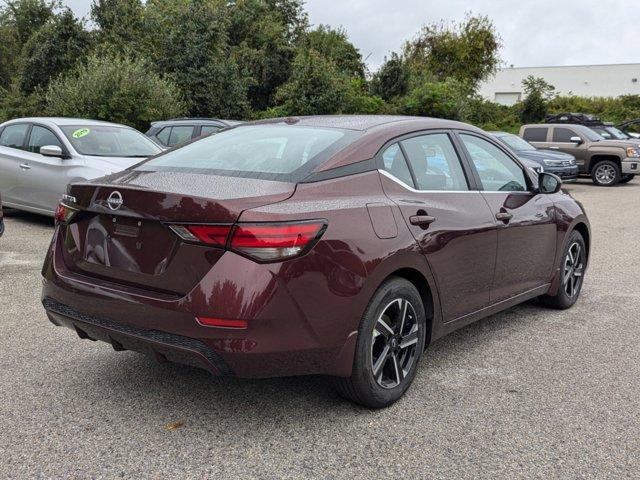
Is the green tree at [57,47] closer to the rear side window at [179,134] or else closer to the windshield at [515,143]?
the rear side window at [179,134]

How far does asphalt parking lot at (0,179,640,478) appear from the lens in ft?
9.47

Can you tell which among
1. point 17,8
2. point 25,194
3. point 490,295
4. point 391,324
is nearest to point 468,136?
point 490,295

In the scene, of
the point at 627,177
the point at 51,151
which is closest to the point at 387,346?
the point at 51,151

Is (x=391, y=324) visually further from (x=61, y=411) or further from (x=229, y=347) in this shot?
(x=61, y=411)

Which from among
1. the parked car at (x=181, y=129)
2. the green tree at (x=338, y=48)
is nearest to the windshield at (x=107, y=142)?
the parked car at (x=181, y=129)

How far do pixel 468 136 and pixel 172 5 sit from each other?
2465 centimetres

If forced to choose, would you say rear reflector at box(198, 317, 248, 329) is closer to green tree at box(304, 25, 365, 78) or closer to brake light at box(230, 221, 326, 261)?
brake light at box(230, 221, 326, 261)

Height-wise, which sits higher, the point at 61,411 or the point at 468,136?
the point at 468,136

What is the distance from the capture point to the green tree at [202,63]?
2255cm

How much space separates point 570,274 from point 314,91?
18.0m

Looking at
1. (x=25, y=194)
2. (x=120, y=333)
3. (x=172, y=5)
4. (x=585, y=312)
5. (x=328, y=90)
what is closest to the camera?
(x=120, y=333)

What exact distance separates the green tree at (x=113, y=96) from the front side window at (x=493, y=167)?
46.4 feet

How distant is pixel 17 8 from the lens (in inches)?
1138

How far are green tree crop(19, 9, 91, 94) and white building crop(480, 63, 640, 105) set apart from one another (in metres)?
45.0
